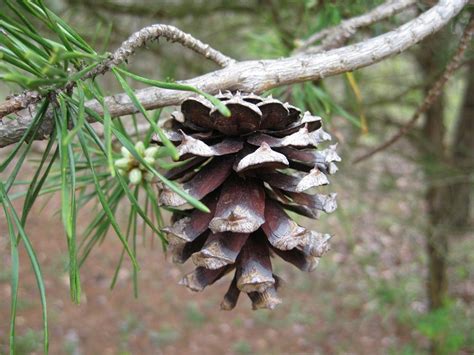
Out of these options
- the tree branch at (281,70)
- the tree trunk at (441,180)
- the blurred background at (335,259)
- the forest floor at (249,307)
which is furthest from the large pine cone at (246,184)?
the forest floor at (249,307)

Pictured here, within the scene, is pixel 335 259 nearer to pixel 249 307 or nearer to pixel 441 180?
pixel 249 307

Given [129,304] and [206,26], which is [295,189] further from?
[129,304]

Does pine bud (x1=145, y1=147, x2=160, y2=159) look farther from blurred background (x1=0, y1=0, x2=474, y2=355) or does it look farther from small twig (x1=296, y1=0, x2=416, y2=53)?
blurred background (x1=0, y1=0, x2=474, y2=355)

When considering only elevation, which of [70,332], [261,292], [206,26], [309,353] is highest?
[206,26]

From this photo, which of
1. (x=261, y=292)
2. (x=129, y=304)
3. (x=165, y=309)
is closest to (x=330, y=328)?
(x=165, y=309)

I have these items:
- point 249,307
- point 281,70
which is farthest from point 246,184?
point 249,307

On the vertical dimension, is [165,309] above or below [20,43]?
above

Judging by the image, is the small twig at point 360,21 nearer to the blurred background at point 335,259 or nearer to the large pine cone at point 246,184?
the large pine cone at point 246,184
